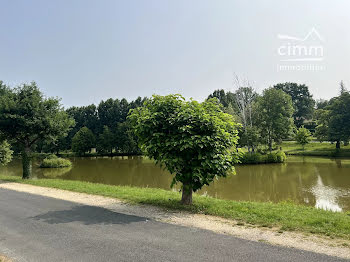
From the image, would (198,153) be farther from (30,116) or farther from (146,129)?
(30,116)

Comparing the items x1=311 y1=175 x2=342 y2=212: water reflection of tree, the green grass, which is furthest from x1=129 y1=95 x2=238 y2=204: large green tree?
x1=311 y1=175 x2=342 y2=212: water reflection of tree

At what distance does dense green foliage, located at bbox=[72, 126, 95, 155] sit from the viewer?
61.4 meters

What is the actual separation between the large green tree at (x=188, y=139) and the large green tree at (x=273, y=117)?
36958 mm

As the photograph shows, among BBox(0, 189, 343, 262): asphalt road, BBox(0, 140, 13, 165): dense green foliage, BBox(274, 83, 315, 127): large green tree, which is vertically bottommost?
BBox(0, 189, 343, 262): asphalt road

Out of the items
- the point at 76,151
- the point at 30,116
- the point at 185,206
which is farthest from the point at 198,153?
the point at 76,151

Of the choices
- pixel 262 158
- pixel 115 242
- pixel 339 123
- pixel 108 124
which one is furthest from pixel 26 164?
pixel 108 124

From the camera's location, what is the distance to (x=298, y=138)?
4766 centimetres

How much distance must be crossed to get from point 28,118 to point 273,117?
3912cm

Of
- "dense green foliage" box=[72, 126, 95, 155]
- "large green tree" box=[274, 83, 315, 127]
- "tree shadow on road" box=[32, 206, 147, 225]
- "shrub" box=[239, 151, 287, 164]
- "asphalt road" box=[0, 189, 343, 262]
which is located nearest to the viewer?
"asphalt road" box=[0, 189, 343, 262]

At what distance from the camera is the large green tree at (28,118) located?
60.5ft

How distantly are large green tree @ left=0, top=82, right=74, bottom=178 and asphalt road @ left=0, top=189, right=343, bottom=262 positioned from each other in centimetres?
1138

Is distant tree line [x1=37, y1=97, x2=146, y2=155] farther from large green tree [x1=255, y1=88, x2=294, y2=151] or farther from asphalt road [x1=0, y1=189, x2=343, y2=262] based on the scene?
asphalt road [x1=0, y1=189, x2=343, y2=262]

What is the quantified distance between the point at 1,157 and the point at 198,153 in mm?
23865

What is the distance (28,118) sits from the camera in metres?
18.7
